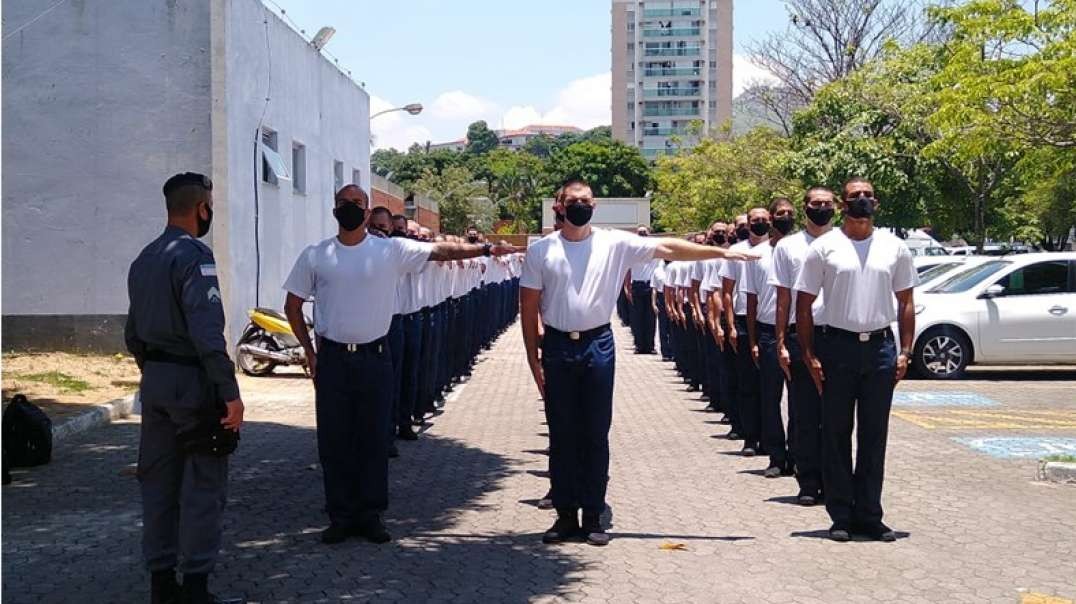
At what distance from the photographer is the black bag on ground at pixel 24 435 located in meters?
9.96

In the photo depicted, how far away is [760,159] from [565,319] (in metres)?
33.1

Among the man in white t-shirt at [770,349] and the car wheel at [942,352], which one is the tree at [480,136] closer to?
the car wheel at [942,352]

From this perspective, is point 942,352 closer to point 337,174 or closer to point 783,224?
point 783,224

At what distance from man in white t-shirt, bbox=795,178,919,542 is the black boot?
376cm

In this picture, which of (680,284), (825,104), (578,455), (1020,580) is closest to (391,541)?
(578,455)

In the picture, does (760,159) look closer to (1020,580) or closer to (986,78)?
(986,78)

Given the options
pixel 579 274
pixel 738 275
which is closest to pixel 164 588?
pixel 579 274

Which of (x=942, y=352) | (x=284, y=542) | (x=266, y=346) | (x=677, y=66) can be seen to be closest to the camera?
(x=284, y=542)

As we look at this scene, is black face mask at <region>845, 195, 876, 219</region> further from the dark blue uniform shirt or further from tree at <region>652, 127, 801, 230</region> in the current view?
tree at <region>652, 127, 801, 230</region>

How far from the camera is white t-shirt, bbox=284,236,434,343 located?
738cm

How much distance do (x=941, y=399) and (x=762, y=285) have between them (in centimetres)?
609

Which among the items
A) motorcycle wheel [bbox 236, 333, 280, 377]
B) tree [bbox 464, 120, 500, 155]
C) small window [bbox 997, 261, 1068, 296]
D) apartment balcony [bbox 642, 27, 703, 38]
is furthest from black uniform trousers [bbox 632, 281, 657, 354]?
tree [bbox 464, 120, 500, 155]

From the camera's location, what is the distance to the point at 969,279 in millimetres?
17000

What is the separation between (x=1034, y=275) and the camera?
55.4 feet
